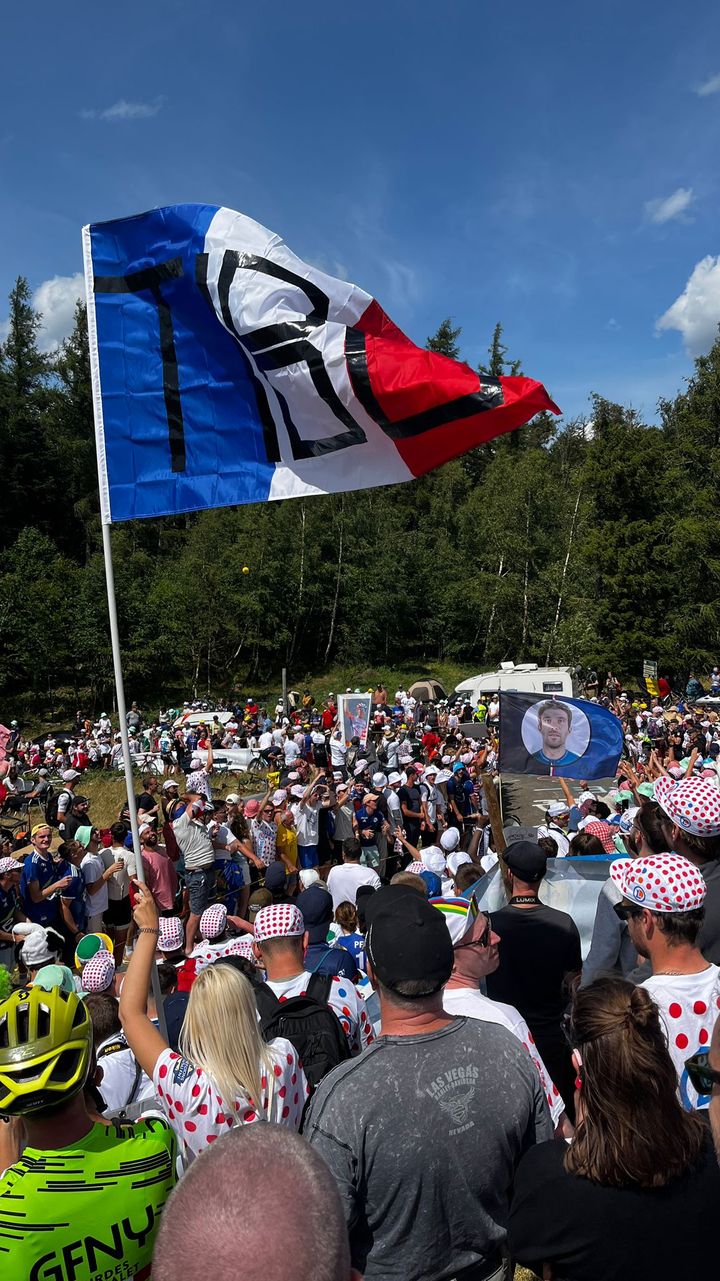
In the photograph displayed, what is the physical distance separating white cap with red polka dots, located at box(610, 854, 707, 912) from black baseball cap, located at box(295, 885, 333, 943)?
3.06 metres

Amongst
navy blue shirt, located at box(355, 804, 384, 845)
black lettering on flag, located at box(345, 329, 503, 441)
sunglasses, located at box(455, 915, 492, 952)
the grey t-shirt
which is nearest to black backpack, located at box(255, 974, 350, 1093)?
sunglasses, located at box(455, 915, 492, 952)

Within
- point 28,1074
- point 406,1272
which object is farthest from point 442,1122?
point 28,1074

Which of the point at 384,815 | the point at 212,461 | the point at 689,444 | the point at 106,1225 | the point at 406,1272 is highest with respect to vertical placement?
the point at 689,444

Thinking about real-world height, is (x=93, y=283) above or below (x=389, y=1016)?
above

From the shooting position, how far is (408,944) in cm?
222

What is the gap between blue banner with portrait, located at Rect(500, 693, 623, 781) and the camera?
7.82 m

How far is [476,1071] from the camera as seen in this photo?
2119 millimetres

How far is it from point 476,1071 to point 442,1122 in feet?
0.50

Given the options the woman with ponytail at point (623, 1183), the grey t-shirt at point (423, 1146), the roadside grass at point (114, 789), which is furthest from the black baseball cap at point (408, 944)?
the roadside grass at point (114, 789)

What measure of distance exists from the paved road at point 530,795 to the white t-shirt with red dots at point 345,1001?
11.5 metres

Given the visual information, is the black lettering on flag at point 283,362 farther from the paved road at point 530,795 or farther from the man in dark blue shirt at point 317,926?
the paved road at point 530,795

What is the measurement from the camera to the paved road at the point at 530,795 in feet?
51.7

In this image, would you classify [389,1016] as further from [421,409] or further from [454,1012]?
[421,409]

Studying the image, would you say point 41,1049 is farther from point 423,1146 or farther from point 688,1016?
point 688,1016
